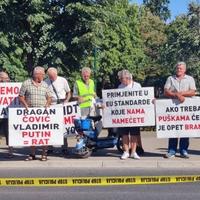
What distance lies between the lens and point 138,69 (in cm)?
5497

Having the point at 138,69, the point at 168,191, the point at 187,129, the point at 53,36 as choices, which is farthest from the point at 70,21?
the point at 138,69

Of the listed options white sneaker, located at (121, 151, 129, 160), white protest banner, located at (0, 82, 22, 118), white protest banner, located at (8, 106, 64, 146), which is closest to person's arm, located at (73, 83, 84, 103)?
white protest banner, located at (8, 106, 64, 146)

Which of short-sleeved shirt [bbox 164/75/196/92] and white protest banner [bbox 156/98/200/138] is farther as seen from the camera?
white protest banner [bbox 156/98/200/138]

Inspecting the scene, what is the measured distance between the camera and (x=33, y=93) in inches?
448

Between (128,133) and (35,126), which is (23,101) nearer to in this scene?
(35,126)

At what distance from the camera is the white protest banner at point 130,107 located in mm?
11812

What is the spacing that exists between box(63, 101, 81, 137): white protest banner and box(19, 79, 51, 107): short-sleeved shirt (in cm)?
71

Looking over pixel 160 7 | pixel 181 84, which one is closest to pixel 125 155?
pixel 181 84

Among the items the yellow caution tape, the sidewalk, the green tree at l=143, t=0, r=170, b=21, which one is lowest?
the yellow caution tape

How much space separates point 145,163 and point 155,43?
50523 mm

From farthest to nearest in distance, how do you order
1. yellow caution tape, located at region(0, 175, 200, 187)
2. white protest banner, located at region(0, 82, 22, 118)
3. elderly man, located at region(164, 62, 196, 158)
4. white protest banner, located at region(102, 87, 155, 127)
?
white protest banner, located at region(0, 82, 22, 118)
white protest banner, located at region(102, 87, 155, 127)
elderly man, located at region(164, 62, 196, 158)
yellow caution tape, located at region(0, 175, 200, 187)

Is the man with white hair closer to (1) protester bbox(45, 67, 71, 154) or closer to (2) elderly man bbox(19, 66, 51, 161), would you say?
(1) protester bbox(45, 67, 71, 154)

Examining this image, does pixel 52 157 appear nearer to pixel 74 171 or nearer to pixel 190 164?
pixel 74 171

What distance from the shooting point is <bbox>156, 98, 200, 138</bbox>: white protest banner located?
11.7m
